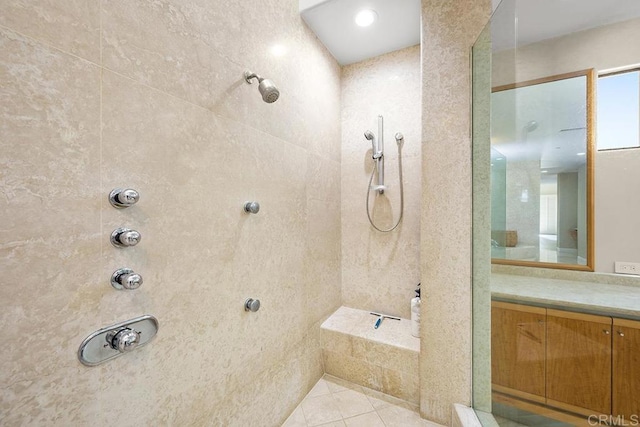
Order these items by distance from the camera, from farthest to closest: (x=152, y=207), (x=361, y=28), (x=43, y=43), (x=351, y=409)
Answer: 1. (x=361, y=28)
2. (x=351, y=409)
3. (x=152, y=207)
4. (x=43, y=43)

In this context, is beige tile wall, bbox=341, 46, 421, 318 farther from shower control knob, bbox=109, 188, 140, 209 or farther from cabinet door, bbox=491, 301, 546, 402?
shower control knob, bbox=109, 188, 140, 209

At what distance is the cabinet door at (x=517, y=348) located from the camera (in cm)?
114

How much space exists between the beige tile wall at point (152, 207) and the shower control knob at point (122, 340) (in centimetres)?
4

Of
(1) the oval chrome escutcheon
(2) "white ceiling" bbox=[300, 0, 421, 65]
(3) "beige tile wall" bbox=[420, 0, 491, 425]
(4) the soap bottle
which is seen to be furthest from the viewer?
(4) the soap bottle

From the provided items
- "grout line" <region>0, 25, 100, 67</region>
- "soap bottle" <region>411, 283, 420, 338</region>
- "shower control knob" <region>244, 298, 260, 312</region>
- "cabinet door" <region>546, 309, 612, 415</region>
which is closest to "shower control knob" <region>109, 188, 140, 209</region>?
"grout line" <region>0, 25, 100, 67</region>

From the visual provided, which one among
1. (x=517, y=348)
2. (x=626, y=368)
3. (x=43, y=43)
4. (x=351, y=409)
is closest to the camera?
(x=43, y=43)

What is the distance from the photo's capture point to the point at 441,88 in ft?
4.11

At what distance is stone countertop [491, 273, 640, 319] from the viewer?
983mm

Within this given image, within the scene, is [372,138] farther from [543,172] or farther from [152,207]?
[152,207]

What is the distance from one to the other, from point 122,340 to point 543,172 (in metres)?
1.79

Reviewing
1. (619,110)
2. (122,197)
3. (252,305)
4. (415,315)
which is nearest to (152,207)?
(122,197)

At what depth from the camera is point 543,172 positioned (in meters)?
1.15

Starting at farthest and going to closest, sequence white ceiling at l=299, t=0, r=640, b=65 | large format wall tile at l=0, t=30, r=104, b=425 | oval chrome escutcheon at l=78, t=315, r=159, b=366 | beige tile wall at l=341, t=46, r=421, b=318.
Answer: beige tile wall at l=341, t=46, r=421, b=318 < white ceiling at l=299, t=0, r=640, b=65 < oval chrome escutcheon at l=78, t=315, r=159, b=366 < large format wall tile at l=0, t=30, r=104, b=425

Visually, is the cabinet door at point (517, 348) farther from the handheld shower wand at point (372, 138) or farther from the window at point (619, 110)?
the handheld shower wand at point (372, 138)
